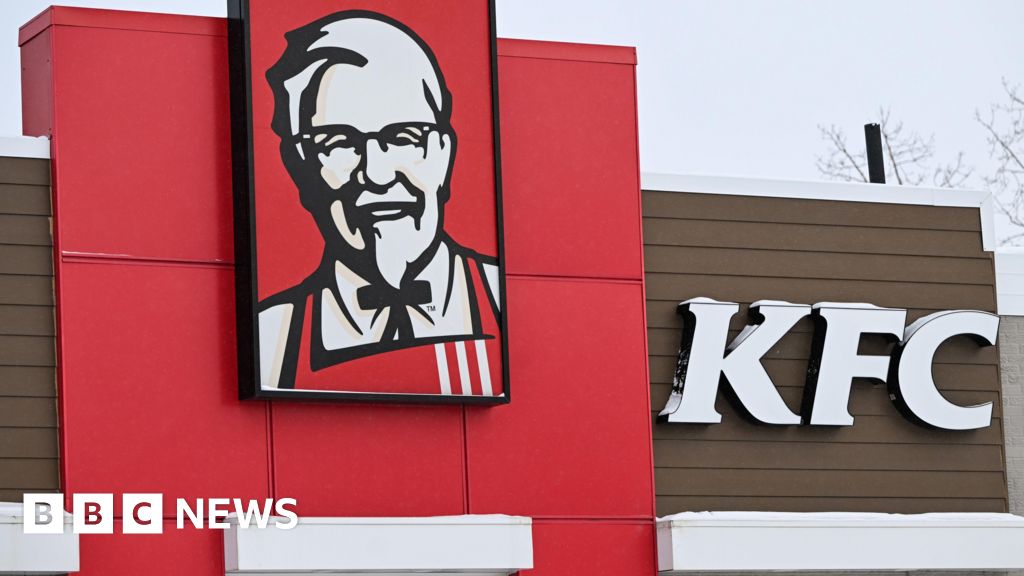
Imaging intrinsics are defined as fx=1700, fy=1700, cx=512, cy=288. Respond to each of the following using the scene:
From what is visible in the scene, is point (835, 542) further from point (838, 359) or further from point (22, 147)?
point (22, 147)

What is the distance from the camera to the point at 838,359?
13.6 metres

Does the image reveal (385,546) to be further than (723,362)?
No

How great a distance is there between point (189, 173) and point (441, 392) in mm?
2346

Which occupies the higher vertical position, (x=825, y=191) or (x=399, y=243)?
(x=825, y=191)

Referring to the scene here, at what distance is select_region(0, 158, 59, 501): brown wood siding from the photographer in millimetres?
11211

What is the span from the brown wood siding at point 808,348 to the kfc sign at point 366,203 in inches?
67.2

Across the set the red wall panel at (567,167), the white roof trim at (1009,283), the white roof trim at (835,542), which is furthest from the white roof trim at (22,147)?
the white roof trim at (1009,283)

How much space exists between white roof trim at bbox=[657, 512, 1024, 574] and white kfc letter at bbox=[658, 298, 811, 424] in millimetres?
807

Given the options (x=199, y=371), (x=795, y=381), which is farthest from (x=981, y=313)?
(x=199, y=371)

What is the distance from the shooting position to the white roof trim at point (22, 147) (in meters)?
11.6

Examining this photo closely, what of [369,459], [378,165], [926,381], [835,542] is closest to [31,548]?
[369,459]

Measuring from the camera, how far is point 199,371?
11641 millimetres

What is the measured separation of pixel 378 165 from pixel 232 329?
5.20 ft


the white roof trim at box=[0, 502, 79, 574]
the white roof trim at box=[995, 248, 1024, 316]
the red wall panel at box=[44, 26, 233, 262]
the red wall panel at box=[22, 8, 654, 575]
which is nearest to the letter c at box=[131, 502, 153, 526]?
the red wall panel at box=[22, 8, 654, 575]
